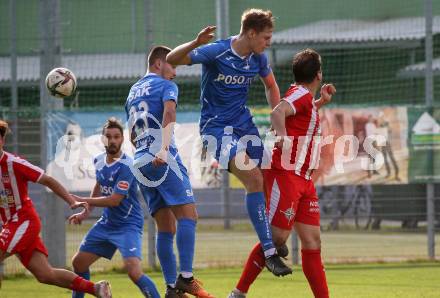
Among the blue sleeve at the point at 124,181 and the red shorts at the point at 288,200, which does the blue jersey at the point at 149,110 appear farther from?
the red shorts at the point at 288,200

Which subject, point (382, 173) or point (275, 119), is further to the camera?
point (382, 173)

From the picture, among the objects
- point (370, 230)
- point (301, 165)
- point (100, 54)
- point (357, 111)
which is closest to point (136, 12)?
point (100, 54)

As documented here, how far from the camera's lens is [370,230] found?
22.4 m

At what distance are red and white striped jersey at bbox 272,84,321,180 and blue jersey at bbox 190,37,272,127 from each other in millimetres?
403

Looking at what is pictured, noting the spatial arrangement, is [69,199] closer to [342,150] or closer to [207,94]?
[207,94]

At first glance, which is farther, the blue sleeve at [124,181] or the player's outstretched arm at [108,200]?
the blue sleeve at [124,181]

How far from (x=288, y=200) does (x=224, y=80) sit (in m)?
1.17

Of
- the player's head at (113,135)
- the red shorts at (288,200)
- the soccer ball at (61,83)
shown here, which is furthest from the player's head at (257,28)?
the soccer ball at (61,83)

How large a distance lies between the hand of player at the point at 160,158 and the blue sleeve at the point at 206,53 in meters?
0.82

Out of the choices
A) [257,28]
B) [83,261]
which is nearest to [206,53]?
[257,28]

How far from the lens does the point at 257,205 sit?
8891mm

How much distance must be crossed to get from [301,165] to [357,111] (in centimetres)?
Result: 694

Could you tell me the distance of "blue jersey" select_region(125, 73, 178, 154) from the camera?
9.15 metres

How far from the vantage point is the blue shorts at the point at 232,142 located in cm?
887
